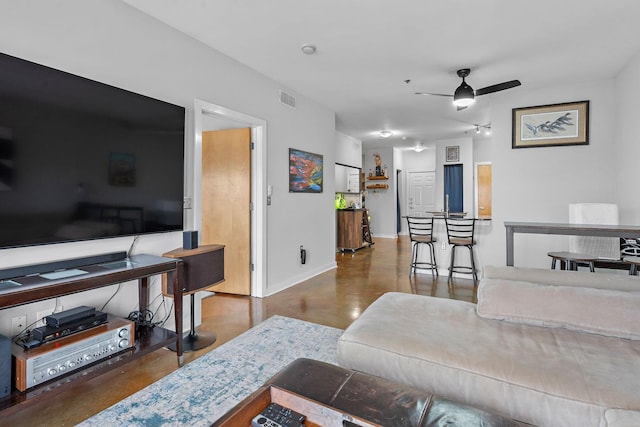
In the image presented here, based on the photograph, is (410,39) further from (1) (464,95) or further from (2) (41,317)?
(2) (41,317)

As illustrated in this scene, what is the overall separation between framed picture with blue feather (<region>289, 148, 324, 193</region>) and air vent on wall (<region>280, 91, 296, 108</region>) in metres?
0.60

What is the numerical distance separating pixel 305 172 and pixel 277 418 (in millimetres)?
3940

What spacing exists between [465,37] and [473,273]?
10.1ft

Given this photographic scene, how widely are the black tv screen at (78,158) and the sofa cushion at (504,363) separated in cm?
176

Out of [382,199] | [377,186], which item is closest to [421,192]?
[382,199]

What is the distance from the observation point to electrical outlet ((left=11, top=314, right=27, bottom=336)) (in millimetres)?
1884

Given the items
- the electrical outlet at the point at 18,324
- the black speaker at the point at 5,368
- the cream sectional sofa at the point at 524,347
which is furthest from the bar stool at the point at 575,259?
the electrical outlet at the point at 18,324

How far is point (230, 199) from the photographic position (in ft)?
13.5

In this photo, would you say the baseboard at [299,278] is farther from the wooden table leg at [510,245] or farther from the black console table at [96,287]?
the wooden table leg at [510,245]

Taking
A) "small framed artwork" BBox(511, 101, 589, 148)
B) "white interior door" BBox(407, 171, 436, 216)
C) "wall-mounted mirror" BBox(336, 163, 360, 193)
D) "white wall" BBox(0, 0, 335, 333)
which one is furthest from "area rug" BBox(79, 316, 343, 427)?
"white interior door" BBox(407, 171, 436, 216)

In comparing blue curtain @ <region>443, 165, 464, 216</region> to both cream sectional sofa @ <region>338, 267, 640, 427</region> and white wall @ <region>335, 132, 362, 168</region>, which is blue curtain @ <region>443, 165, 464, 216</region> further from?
cream sectional sofa @ <region>338, 267, 640, 427</region>

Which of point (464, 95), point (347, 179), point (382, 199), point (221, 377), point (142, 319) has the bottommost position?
point (221, 377)

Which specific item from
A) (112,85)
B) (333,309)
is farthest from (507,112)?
(112,85)

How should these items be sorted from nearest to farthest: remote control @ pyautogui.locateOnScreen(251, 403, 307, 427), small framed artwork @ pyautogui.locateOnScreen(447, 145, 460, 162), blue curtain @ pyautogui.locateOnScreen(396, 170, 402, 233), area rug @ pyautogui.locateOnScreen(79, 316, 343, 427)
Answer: remote control @ pyautogui.locateOnScreen(251, 403, 307, 427) → area rug @ pyautogui.locateOnScreen(79, 316, 343, 427) → small framed artwork @ pyautogui.locateOnScreen(447, 145, 460, 162) → blue curtain @ pyautogui.locateOnScreen(396, 170, 402, 233)
